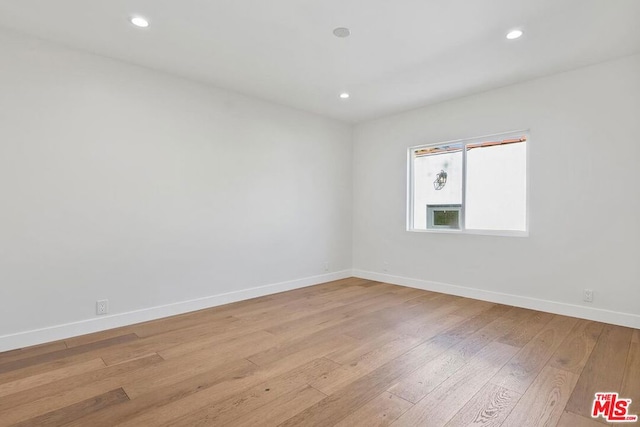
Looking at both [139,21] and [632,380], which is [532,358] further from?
[139,21]

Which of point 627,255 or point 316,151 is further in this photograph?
point 316,151

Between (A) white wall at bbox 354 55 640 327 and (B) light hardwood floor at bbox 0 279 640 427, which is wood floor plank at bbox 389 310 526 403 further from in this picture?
(A) white wall at bbox 354 55 640 327

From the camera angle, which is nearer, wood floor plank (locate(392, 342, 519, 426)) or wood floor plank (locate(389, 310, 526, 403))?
wood floor plank (locate(392, 342, 519, 426))

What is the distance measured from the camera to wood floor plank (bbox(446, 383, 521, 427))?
169 centimetres

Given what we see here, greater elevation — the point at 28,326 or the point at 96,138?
the point at 96,138

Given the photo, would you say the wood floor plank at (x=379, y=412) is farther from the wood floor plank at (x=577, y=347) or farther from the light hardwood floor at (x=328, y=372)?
the wood floor plank at (x=577, y=347)

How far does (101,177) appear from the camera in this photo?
307 centimetres

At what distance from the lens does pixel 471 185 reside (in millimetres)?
4289

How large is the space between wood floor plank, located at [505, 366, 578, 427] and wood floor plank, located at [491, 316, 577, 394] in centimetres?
5

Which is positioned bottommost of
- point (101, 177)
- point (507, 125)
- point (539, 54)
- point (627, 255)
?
point (627, 255)

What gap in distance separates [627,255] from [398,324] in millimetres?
2324

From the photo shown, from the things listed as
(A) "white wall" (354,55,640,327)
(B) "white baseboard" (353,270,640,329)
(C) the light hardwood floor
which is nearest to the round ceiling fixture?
(A) "white wall" (354,55,640,327)

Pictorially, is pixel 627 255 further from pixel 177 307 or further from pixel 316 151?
pixel 177 307

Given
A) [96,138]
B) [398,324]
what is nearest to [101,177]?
[96,138]
